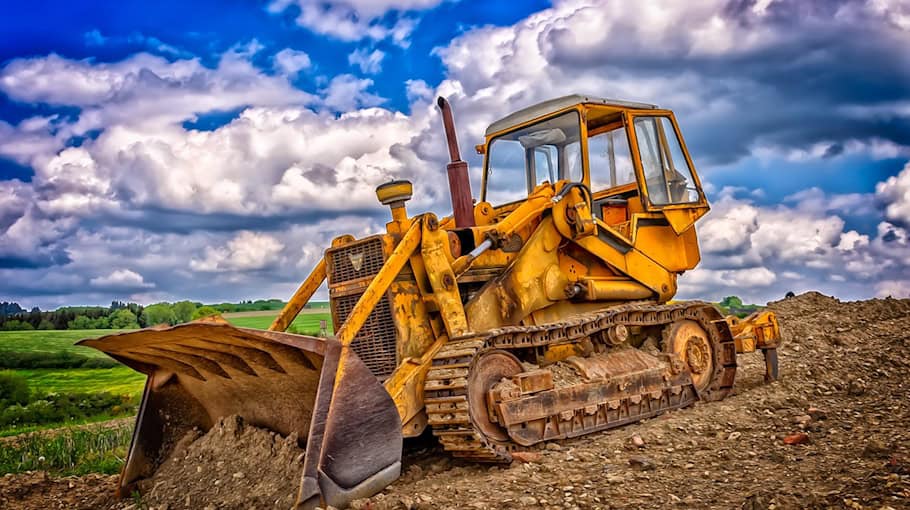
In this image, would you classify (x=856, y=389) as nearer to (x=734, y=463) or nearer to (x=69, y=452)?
(x=734, y=463)

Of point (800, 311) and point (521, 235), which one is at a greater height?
→ point (521, 235)

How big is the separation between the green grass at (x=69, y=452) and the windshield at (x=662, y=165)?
7.02m

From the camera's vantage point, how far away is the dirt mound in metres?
5.82

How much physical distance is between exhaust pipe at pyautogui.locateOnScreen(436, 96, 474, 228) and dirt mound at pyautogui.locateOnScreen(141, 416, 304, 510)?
255 centimetres

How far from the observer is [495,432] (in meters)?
6.22

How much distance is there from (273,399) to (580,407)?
2.72m

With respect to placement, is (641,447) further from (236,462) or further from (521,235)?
(236,462)

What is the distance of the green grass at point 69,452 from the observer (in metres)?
8.76

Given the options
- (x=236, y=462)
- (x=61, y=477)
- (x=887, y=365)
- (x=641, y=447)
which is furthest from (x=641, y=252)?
(x=61, y=477)

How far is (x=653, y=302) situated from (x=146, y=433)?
552cm

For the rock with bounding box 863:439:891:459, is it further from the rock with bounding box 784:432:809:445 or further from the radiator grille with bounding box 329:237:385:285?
the radiator grille with bounding box 329:237:385:285

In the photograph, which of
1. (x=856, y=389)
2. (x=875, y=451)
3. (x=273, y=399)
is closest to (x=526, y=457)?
(x=273, y=399)

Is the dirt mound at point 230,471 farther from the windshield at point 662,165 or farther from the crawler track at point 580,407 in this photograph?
the windshield at point 662,165

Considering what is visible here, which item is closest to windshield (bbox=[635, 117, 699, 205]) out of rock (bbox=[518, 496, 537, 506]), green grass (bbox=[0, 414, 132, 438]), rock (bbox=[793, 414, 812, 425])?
rock (bbox=[793, 414, 812, 425])
